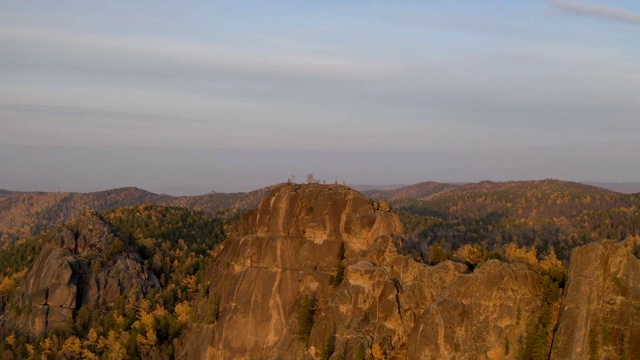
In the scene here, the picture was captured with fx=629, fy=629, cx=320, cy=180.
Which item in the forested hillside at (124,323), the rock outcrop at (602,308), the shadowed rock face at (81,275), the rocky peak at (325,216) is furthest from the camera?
the shadowed rock face at (81,275)

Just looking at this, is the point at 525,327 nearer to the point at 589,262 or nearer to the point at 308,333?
the point at 589,262

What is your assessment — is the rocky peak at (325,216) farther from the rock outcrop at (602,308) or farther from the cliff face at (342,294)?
the rock outcrop at (602,308)

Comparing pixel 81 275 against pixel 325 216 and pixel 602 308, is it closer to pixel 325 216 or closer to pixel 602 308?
pixel 325 216

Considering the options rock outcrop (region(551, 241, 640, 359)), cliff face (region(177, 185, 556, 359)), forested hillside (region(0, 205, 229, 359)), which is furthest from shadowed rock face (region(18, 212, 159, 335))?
rock outcrop (region(551, 241, 640, 359))

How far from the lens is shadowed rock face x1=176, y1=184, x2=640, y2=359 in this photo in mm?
58500

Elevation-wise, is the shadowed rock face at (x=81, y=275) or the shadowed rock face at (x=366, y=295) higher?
the shadowed rock face at (x=366, y=295)

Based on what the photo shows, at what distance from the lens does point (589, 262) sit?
59469 mm

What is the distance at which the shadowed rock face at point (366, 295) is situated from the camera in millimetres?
58500

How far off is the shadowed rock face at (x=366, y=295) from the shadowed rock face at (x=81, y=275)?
164 feet

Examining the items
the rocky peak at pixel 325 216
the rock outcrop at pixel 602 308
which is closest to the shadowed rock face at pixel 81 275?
the rocky peak at pixel 325 216

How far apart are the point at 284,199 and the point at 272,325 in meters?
15.8

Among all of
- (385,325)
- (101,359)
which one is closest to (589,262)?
(385,325)

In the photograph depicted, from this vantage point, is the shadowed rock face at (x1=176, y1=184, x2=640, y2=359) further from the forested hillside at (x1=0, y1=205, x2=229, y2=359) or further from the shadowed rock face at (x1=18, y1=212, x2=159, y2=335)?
the shadowed rock face at (x1=18, y1=212, x2=159, y2=335)

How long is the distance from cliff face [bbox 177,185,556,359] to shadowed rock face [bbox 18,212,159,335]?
5150 cm
